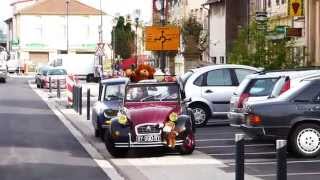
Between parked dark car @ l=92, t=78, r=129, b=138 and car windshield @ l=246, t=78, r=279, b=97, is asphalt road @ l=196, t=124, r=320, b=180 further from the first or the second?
parked dark car @ l=92, t=78, r=129, b=138

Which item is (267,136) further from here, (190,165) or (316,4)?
(316,4)

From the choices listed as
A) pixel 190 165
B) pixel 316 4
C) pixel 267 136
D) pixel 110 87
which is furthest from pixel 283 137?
pixel 316 4

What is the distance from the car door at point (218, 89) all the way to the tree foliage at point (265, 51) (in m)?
7.38

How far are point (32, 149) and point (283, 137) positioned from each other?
574 cm

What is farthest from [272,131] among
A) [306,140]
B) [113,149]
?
[113,149]

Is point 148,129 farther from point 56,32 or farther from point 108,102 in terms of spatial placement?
point 56,32

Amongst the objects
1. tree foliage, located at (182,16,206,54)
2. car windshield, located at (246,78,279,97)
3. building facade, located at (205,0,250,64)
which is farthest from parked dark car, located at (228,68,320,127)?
building facade, located at (205,0,250,64)

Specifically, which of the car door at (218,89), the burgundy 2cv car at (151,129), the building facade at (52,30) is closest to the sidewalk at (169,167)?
the burgundy 2cv car at (151,129)

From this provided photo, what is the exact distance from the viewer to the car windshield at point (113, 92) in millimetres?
20750

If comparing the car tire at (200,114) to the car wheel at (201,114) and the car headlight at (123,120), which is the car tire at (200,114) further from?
the car headlight at (123,120)

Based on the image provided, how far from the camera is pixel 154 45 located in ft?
93.9

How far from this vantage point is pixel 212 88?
23609 millimetres

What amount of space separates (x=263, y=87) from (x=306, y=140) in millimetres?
4128

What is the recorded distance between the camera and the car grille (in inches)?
635
